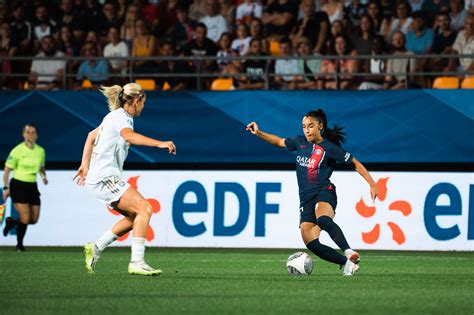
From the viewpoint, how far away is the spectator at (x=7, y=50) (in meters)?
21.9

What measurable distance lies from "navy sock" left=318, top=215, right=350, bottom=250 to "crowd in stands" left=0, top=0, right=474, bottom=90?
7.42m

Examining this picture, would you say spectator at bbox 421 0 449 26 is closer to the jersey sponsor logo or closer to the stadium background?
the stadium background

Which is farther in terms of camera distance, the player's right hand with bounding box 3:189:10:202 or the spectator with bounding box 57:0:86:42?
the spectator with bounding box 57:0:86:42

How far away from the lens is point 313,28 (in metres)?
20.6

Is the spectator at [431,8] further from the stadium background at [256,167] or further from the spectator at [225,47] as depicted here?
the spectator at [225,47]

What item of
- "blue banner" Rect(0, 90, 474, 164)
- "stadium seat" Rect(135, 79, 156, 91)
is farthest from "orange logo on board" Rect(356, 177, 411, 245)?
"stadium seat" Rect(135, 79, 156, 91)

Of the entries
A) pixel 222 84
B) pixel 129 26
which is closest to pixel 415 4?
pixel 222 84

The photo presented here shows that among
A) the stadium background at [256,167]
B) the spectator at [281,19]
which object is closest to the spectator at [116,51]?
the stadium background at [256,167]

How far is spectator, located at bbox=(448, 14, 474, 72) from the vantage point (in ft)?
63.7

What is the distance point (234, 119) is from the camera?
20875mm

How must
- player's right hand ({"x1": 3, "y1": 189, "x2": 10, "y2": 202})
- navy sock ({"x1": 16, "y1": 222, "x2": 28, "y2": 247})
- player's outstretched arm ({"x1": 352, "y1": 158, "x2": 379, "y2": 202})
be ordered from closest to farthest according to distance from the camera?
player's outstretched arm ({"x1": 352, "y1": 158, "x2": 379, "y2": 202}) < navy sock ({"x1": 16, "y1": 222, "x2": 28, "y2": 247}) < player's right hand ({"x1": 3, "y1": 189, "x2": 10, "y2": 202})

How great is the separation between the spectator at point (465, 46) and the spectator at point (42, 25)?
8453 mm

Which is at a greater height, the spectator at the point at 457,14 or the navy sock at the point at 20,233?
the spectator at the point at 457,14

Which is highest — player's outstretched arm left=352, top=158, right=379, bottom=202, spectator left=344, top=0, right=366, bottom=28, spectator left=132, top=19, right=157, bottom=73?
spectator left=344, top=0, right=366, bottom=28
